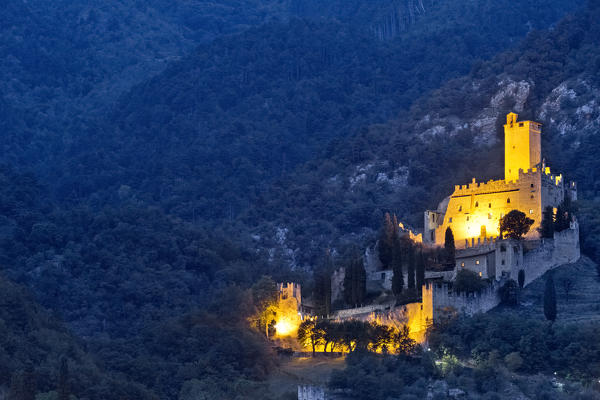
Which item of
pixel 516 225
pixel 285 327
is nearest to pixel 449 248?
pixel 516 225

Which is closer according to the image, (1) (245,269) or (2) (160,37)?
(1) (245,269)

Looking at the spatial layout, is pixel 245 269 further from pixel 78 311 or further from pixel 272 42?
pixel 272 42

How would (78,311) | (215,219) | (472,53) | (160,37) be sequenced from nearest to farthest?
(78,311)
(215,219)
(472,53)
(160,37)

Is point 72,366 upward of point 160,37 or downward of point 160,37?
downward

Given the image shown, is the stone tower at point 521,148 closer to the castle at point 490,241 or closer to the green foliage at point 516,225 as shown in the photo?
the castle at point 490,241

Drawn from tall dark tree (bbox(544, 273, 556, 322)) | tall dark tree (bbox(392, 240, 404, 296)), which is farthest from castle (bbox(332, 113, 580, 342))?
tall dark tree (bbox(544, 273, 556, 322))

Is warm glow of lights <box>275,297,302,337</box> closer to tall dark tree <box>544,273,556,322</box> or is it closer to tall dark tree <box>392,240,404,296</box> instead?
tall dark tree <box>392,240,404,296</box>

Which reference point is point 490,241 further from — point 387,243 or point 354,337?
point 354,337

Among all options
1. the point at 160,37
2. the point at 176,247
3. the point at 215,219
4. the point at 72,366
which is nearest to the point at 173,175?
the point at 215,219
